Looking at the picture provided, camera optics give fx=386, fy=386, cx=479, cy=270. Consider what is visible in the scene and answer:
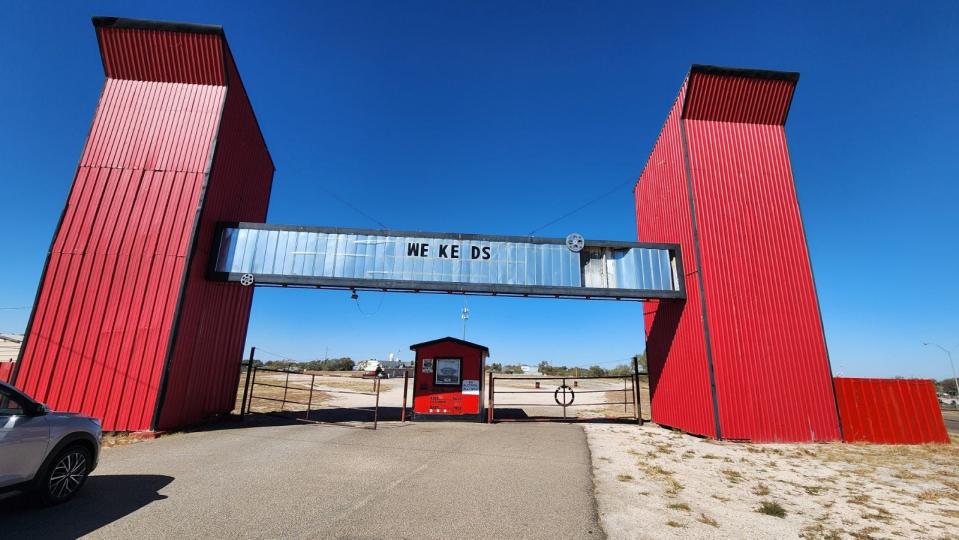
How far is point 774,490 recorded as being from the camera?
6.59 meters

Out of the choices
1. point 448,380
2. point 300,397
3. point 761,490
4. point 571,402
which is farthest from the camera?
point 300,397

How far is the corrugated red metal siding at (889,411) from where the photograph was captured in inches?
442

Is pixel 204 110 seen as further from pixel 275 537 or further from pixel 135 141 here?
pixel 275 537

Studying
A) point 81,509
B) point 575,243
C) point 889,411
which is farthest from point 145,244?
point 889,411

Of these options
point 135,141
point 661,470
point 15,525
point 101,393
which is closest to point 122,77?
point 135,141

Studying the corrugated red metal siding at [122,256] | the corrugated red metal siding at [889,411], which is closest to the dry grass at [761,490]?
the corrugated red metal siding at [889,411]

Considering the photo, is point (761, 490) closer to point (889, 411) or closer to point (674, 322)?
point (674, 322)

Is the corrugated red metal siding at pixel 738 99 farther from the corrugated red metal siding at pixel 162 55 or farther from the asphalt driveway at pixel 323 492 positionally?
the corrugated red metal siding at pixel 162 55

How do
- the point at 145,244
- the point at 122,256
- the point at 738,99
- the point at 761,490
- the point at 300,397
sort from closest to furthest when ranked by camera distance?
the point at 761,490
the point at 122,256
the point at 145,244
the point at 738,99
the point at 300,397

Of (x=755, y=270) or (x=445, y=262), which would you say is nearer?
(x=755, y=270)

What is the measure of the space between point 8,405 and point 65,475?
45.2 inches

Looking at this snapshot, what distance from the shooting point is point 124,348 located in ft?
33.8

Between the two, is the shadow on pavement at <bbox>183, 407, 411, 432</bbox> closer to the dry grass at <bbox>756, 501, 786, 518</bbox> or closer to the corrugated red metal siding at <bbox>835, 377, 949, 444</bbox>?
the dry grass at <bbox>756, 501, 786, 518</bbox>

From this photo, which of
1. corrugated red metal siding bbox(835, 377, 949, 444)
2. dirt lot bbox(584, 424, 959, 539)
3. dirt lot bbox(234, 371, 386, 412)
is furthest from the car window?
corrugated red metal siding bbox(835, 377, 949, 444)
